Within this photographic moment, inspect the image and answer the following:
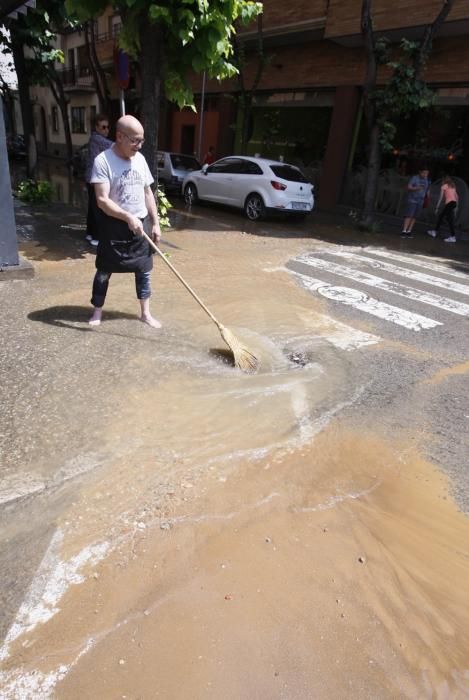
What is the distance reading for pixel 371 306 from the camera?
251 inches

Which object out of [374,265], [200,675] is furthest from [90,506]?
[374,265]

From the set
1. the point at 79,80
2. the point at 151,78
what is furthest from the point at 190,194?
the point at 79,80

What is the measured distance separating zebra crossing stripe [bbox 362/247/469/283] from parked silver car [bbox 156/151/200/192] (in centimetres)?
812

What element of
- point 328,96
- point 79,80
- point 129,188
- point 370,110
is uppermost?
point 79,80

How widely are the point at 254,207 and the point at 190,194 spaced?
306 cm

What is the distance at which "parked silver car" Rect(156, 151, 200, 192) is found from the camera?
635 inches

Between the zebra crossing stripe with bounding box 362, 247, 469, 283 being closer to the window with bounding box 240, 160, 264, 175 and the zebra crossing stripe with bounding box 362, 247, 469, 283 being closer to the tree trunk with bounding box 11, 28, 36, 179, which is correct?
the window with bounding box 240, 160, 264, 175

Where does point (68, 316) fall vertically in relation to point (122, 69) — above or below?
below

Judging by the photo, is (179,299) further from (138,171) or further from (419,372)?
(419,372)

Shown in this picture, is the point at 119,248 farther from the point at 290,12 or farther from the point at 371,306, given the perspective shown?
the point at 290,12

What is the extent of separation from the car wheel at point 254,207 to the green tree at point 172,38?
471 centimetres

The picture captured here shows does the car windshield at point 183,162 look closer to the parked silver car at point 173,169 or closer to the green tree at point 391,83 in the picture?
the parked silver car at point 173,169

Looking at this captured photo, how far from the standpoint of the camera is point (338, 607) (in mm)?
2230

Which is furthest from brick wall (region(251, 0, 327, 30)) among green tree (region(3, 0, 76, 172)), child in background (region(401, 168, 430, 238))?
green tree (region(3, 0, 76, 172))
